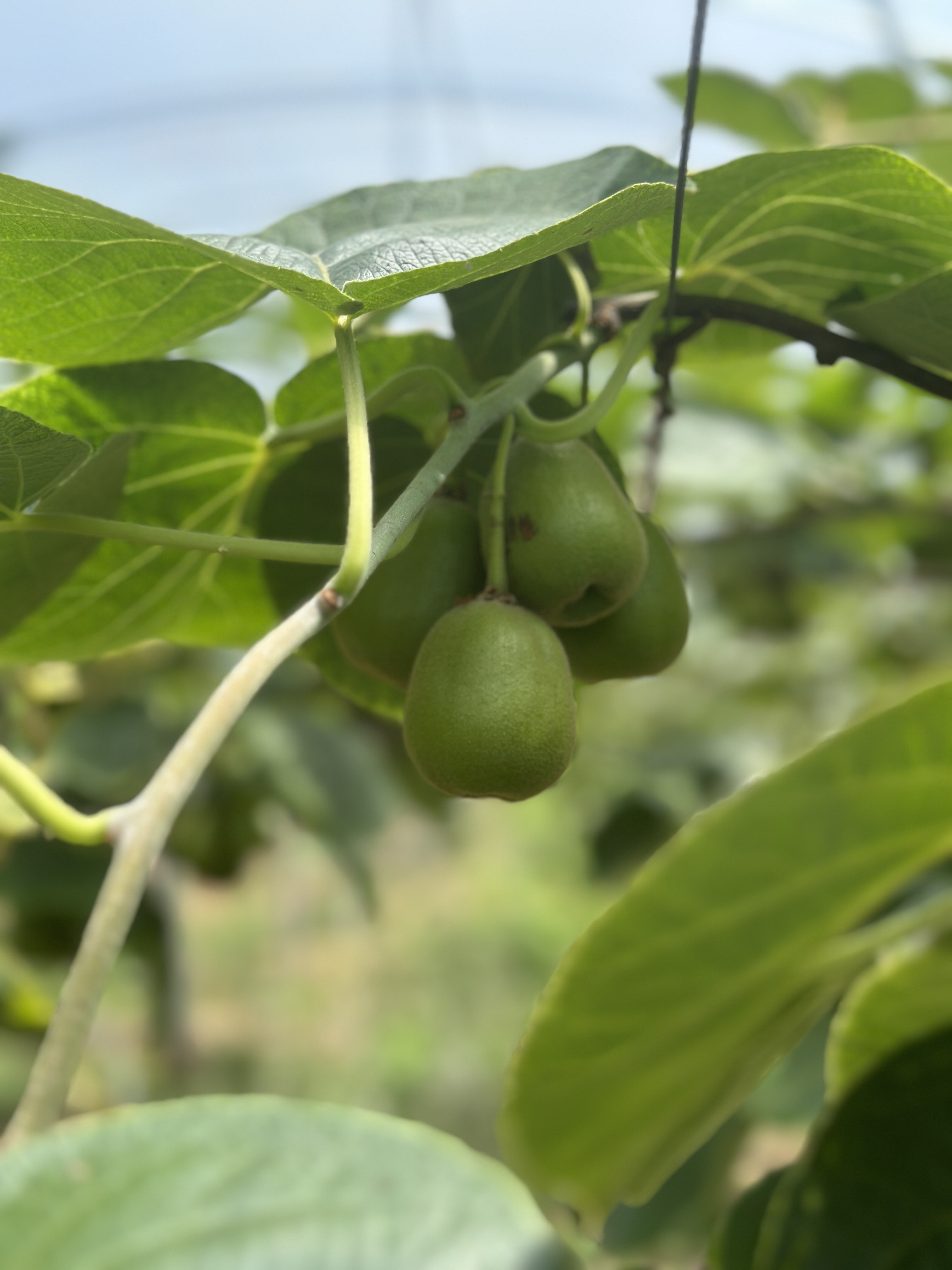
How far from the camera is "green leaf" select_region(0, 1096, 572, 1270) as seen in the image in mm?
259

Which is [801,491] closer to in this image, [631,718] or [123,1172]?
[123,1172]

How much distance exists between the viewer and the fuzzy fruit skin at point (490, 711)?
457 mm

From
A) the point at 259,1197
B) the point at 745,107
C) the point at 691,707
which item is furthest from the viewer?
the point at 691,707

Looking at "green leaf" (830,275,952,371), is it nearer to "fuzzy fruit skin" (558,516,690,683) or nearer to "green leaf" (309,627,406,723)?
"fuzzy fruit skin" (558,516,690,683)

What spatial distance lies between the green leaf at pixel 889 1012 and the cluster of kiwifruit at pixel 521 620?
0.59 feet

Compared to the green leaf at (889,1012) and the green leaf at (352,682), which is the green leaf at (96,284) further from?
the green leaf at (889,1012)

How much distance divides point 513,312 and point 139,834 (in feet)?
1.40

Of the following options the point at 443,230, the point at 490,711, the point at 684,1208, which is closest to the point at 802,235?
the point at 443,230

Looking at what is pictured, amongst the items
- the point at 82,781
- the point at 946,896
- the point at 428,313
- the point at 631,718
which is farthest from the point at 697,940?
the point at 631,718

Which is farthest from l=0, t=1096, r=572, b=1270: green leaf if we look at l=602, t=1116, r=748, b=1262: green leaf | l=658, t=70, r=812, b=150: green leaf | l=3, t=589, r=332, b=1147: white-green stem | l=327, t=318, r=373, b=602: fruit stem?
l=658, t=70, r=812, b=150: green leaf

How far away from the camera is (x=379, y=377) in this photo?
0.65 metres

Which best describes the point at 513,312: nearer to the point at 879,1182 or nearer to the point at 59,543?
the point at 59,543

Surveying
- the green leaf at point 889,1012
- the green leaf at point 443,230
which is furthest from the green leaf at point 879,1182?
the green leaf at point 443,230

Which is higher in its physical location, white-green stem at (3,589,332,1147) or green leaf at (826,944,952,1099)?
white-green stem at (3,589,332,1147)
